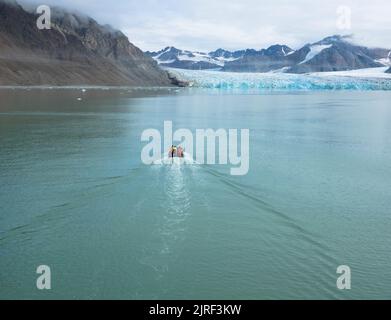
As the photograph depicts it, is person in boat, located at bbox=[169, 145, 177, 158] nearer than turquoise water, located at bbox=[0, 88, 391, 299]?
No

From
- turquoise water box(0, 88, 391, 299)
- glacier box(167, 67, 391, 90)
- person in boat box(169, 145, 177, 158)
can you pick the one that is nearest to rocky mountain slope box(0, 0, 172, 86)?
glacier box(167, 67, 391, 90)

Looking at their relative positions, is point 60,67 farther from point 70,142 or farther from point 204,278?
point 204,278

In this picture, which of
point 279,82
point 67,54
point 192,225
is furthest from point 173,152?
point 67,54

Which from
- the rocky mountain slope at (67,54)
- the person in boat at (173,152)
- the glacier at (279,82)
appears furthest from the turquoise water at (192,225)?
the glacier at (279,82)

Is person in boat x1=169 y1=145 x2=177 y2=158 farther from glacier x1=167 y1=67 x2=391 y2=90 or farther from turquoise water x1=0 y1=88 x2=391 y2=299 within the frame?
glacier x1=167 y1=67 x2=391 y2=90

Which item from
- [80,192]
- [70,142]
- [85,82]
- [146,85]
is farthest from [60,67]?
[80,192]
